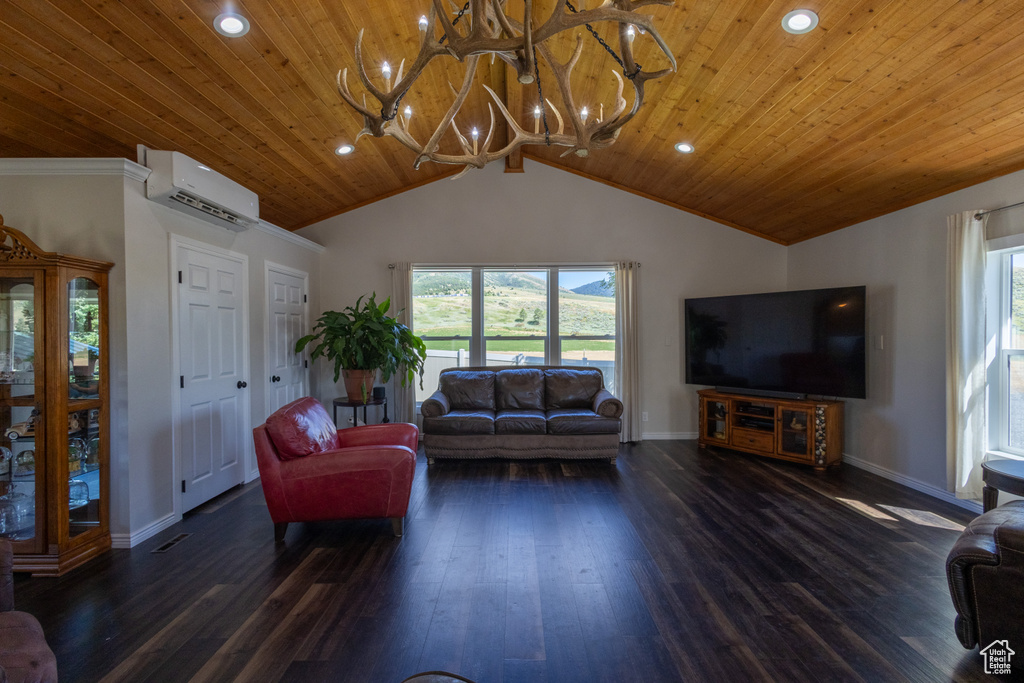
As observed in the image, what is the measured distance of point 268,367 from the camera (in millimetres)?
4719

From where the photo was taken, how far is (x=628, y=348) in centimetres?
582

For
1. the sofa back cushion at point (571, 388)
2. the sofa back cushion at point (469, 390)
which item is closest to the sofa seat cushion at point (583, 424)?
the sofa back cushion at point (571, 388)

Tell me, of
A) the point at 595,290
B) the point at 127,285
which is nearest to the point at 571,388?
the point at 595,290

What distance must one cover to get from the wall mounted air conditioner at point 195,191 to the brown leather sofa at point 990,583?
450cm

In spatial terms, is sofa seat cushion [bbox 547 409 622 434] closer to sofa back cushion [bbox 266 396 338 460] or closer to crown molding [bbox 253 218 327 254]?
sofa back cushion [bbox 266 396 338 460]

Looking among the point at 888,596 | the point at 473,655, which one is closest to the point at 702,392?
the point at 888,596

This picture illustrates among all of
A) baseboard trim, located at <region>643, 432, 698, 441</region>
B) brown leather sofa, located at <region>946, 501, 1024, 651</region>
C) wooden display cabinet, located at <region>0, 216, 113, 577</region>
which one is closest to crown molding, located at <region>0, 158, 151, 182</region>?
wooden display cabinet, located at <region>0, 216, 113, 577</region>

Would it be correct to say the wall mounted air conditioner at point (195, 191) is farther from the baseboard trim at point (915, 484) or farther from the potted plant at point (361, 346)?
the baseboard trim at point (915, 484)

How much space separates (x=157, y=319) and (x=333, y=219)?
3.02 meters

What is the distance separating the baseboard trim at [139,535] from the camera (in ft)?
9.93

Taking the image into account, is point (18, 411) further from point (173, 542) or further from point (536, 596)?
point (536, 596)

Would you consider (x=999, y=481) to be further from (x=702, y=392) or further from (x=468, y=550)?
(x=702, y=392)

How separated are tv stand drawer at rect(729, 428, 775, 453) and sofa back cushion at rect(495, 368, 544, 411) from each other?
2104 mm

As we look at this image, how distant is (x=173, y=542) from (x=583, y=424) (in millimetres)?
3436
